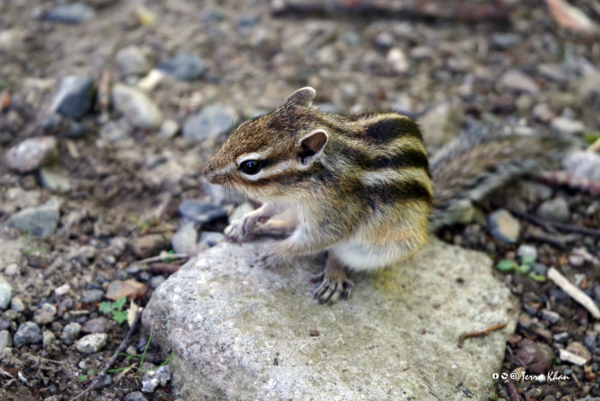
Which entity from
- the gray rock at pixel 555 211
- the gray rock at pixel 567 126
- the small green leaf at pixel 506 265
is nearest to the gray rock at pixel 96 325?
the small green leaf at pixel 506 265

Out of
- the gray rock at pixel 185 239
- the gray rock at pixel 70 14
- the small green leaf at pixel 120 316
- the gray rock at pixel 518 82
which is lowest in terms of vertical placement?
the gray rock at pixel 518 82

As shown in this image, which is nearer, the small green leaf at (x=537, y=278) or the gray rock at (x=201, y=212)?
the small green leaf at (x=537, y=278)

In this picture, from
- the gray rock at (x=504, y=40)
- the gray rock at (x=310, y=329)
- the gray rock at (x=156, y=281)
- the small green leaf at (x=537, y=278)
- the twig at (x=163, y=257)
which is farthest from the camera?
the gray rock at (x=504, y=40)

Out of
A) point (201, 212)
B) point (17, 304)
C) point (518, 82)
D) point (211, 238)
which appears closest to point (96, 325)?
point (17, 304)

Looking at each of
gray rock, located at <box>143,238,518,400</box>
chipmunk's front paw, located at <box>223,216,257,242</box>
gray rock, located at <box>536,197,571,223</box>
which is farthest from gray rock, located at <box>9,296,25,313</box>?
gray rock, located at <box>536,197,571,223</box>

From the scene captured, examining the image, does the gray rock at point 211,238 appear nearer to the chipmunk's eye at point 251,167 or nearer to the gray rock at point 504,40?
the chipmunk's eye at point 251,167

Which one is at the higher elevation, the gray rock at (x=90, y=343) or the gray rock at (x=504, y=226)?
the gray rock at (x=90, y=343)

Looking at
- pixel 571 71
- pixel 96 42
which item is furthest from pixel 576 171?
pixel 96 42
